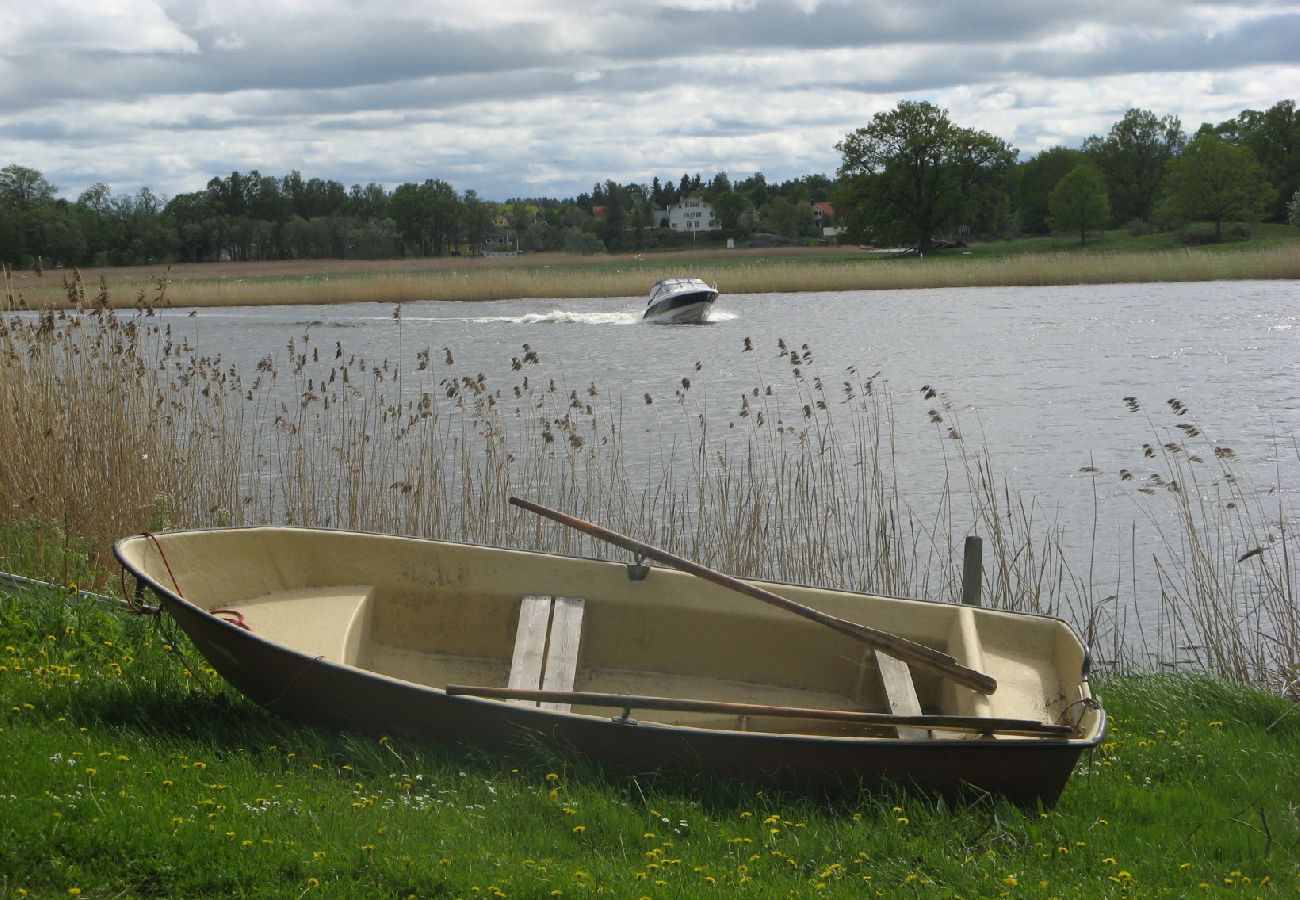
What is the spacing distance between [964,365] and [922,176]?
174 feet

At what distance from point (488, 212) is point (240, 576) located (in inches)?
3741

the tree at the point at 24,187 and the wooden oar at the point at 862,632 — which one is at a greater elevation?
the tree at the point at 24,187

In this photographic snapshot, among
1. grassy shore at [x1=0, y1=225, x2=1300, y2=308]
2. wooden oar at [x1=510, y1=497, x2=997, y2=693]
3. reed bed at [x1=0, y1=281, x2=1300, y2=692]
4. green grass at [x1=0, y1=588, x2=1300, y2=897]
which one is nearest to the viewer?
green grass at [x1=0, y1=588, x2=1300, y2=897]

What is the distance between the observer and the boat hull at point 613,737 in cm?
478

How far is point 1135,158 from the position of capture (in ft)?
296

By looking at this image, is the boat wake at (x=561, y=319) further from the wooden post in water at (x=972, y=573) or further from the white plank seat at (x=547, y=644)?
the white plank seat at (x=547, y=644)

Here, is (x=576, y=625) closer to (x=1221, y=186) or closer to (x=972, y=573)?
(x=972, y=573)

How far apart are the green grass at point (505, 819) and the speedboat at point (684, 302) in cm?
3139

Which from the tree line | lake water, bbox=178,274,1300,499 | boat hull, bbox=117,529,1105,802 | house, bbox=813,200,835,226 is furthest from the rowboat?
house, bbox=813,200,835,226

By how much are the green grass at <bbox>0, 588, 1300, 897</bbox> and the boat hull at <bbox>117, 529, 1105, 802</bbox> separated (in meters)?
0.08

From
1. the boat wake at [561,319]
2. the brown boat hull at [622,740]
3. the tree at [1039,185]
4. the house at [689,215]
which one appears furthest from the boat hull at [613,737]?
the house at [689,215]

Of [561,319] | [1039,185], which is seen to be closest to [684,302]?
[561,319]

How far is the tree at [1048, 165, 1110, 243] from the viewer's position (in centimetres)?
7700

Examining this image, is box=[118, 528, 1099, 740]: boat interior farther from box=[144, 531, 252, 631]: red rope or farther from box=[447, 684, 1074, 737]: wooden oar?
box=[447, 684, 1074, 737]: wooden oar
